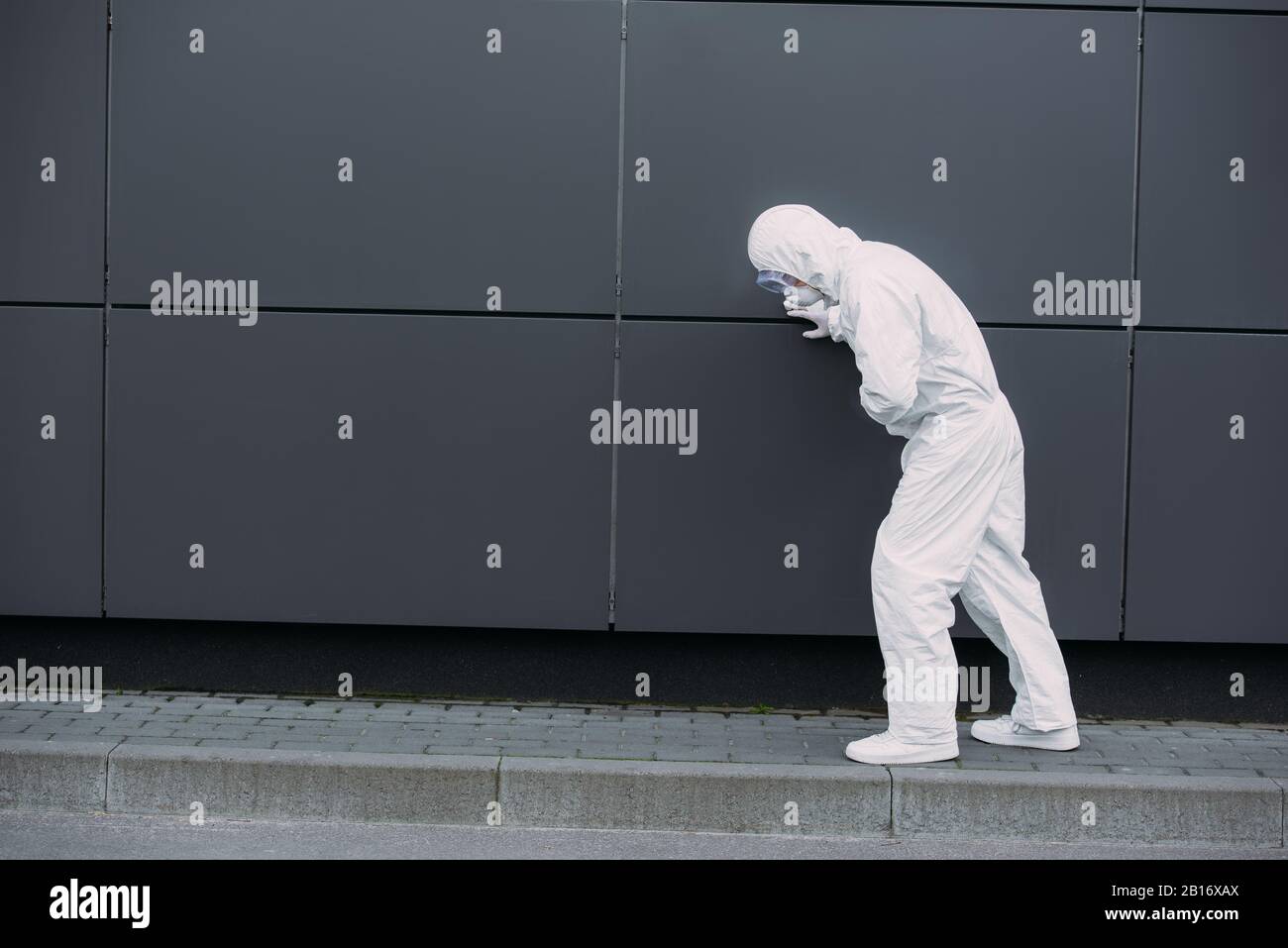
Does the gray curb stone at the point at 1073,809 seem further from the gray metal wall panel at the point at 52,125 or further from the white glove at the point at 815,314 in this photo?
the gray metal wall panel at the point at 52,125

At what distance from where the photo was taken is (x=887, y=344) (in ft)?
17.7

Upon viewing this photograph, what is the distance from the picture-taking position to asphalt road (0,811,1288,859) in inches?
193

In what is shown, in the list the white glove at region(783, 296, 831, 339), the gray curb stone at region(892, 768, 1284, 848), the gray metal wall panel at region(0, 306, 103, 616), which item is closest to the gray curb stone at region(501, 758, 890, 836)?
the gray curb stone at region(892, 768, 1284, 848)

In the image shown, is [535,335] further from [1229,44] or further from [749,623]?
[1229,44]

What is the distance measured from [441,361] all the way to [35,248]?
1885 mm

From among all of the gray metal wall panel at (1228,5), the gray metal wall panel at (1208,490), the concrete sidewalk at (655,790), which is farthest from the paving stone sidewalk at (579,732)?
the gray metal wall panel at (1228,5)

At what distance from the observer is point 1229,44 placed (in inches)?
253

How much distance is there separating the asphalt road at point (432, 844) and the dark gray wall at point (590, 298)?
1.49 meters

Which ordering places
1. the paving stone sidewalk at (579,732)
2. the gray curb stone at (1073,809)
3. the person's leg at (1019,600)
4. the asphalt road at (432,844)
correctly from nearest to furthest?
the asphalt road at (432,844)
the gray curb stone at (1073,809)
the paving stone sidewalk at (579,732)
the person's leg at (1019,600)

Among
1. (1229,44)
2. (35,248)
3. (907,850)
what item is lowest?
(907,850)

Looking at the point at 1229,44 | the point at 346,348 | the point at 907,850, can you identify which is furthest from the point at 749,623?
the point at 1229,44

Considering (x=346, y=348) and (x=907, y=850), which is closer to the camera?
(x=907, y=850)

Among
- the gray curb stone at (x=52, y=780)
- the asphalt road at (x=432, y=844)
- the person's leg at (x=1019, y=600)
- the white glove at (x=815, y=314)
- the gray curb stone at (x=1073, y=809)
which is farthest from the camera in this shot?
the white glove at (x=815, y=314)

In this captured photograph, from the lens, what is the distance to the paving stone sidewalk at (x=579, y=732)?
222 inches
